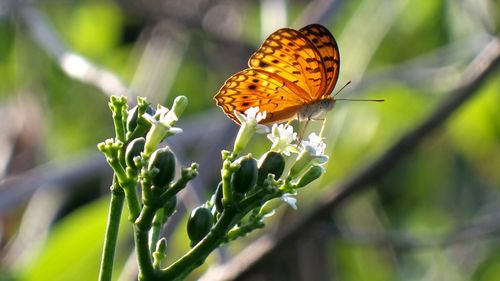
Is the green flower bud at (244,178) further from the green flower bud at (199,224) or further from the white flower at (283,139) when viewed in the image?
the white flower at (283,139)

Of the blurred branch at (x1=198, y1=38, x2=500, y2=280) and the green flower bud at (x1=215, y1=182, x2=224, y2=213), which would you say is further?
the blurred branch at (x1=198, y1=38, x2=500, y2=280)

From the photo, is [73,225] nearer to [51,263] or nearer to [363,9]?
Answer: [51,263]

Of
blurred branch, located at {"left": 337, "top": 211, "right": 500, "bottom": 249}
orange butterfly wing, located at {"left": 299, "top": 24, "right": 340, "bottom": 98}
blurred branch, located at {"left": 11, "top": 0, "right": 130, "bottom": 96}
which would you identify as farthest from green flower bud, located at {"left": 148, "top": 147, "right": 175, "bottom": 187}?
blurred branch, located at {"left": 337, "top": 211, "right": 500, "bottom": 249}

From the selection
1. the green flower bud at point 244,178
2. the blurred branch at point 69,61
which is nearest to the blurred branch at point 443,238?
the blurred branch at point 69,61

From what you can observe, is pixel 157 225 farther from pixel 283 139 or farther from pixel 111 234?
pixel 283 139

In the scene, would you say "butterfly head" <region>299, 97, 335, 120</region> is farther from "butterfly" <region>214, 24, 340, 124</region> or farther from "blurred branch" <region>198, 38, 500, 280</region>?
"blurred branch" <region>198, 38, 500, 280</region>
